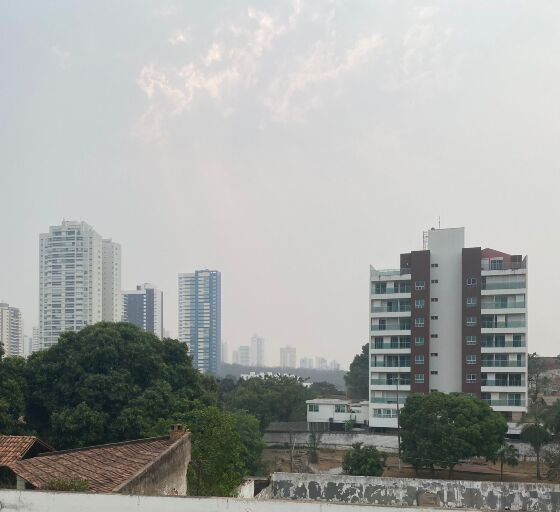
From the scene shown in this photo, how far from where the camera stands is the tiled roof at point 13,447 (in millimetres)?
9781

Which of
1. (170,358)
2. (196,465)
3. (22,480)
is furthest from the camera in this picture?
(170,358)

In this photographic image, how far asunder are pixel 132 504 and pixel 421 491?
9124mm

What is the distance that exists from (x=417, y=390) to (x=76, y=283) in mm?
43150

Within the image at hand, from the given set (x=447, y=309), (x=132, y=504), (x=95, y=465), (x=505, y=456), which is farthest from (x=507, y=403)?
(x=132, y=504)

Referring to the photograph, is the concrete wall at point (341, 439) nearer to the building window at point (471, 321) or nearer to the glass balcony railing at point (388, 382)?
the glass balcony railing at point (388, 382)

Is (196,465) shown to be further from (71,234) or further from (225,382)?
(71,234)

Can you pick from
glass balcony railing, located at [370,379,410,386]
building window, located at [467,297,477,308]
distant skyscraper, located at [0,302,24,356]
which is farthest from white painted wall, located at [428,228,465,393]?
distant skyscraper, located at [0,302,24,356]

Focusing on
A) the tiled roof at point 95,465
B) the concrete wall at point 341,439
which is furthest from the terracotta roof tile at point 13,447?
the concrete wall at point 341,439

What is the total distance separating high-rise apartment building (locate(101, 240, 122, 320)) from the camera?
68.2 meters

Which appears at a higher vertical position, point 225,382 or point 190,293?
point 190,293

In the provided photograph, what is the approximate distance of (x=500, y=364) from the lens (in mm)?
31453

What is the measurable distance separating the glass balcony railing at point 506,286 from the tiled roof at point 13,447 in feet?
88.9

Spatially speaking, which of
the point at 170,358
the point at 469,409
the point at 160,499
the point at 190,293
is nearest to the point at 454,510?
the point at 160,499

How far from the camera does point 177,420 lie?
54.1 feet
